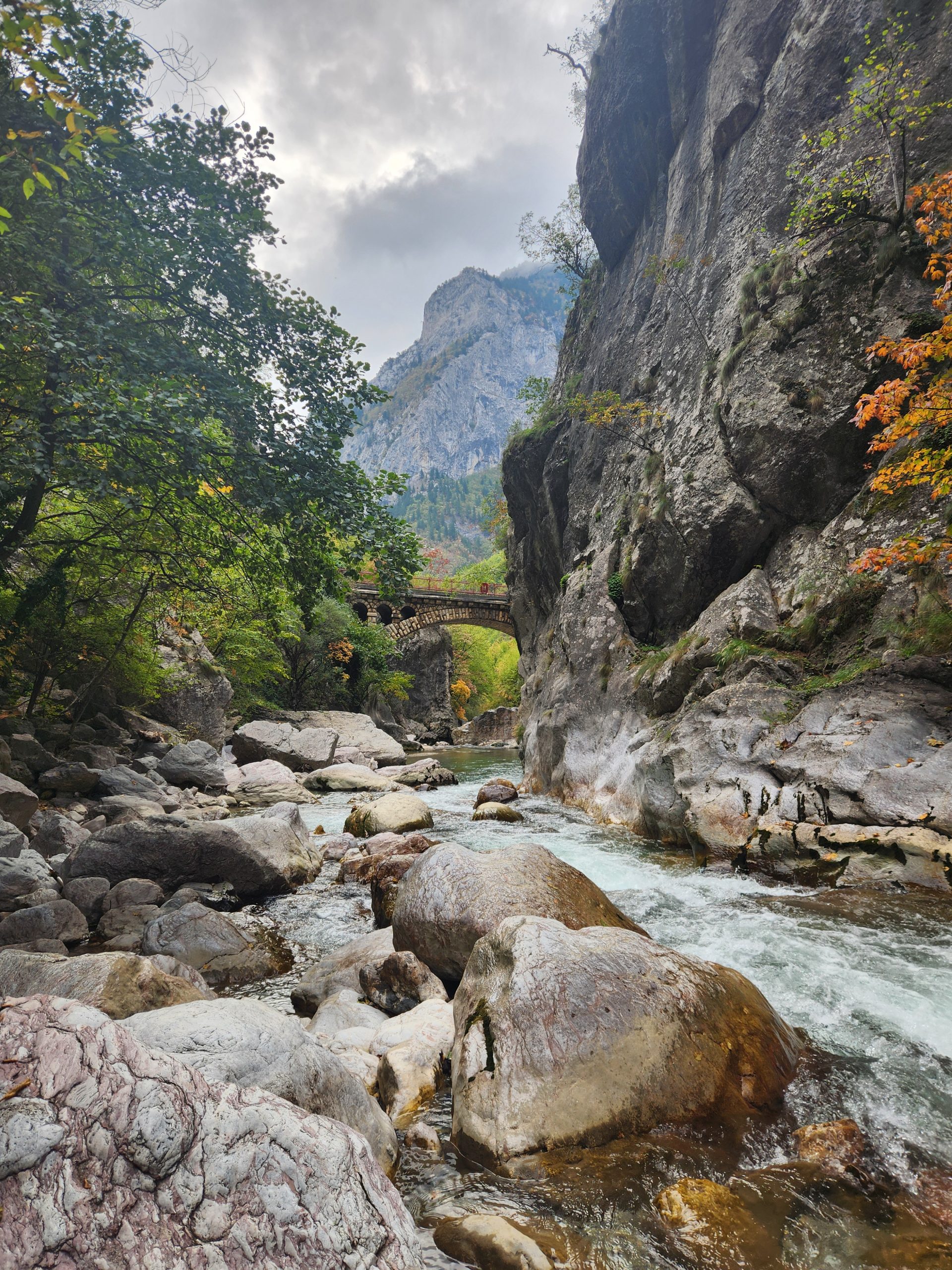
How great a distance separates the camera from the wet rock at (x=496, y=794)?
15312 millimetres

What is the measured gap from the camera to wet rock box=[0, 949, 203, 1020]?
372cm

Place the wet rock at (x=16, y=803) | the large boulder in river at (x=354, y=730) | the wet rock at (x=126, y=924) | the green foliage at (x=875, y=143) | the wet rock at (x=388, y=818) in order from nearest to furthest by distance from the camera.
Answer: the wet rock at (x=126, y=924)
the wet rock at (x=16, y=803)
the green foliage at (x=875, y=143)
the wet rock at (x=388, y=818)
the large boulder in river at (x=354, y=730)

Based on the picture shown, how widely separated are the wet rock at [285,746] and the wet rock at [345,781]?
203 cm

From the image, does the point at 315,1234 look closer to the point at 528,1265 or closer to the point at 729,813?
the point at 528,1265

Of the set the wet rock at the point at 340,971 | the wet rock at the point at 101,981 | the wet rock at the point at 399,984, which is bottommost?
the wet rock at the point at 340,971

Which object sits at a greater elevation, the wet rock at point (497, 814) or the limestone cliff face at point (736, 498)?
the limestone cliff face at point (736, 498)

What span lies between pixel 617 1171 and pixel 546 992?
852mm

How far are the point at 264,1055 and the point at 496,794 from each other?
1313cm

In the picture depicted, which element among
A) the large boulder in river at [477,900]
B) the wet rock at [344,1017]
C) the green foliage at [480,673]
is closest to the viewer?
the wet rock at [344,1017]

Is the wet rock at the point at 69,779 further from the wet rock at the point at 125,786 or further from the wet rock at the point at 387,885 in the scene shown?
the wet rock at the point at 387,885

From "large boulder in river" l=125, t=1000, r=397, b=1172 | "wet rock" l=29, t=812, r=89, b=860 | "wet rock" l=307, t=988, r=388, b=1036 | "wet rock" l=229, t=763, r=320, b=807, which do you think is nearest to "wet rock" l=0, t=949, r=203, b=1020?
"wet rock" l=307, t=988, r=388, b=1036

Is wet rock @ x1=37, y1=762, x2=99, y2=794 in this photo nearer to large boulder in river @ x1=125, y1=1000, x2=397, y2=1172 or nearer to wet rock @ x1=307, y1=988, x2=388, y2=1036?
wet rock @ x1=307, y1=988, x2=388, y2=1036

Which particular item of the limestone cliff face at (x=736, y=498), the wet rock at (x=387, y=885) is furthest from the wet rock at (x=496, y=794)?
the wet rock at (x=387, y=885)

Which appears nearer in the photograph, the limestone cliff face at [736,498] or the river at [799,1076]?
the river at [799,1076]
